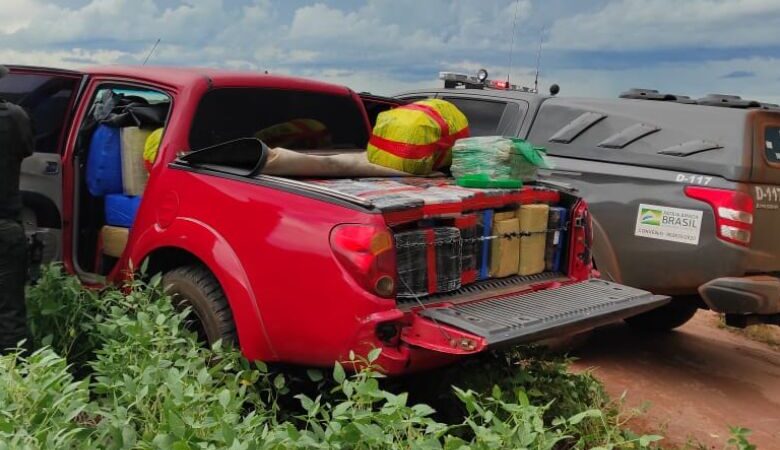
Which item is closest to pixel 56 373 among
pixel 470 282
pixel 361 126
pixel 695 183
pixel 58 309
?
pixel 58 309

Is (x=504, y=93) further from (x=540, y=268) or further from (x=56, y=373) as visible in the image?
(x=56, y=373)

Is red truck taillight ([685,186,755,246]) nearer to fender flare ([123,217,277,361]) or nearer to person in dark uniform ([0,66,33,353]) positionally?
fender flare ([123,217,277,361])

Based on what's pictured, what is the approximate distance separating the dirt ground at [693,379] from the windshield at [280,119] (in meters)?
2.38

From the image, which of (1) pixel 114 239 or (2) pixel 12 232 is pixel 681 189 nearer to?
(1) pixel 114 239

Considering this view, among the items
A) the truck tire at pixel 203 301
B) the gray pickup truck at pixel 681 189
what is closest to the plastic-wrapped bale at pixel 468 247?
the truck tire at pixel 203 301

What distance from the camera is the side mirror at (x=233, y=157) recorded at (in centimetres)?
349

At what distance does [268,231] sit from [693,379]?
3537 millimetres

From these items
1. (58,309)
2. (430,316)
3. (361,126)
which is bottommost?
(58,309)

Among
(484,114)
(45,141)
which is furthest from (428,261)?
(484,114)

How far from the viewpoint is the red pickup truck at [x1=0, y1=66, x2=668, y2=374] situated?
119 inches

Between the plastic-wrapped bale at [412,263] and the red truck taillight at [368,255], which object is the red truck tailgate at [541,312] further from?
the red truck taillight at [368,255]

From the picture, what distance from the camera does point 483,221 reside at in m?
3.66

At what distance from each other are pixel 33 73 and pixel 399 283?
Answer: 2793 mm

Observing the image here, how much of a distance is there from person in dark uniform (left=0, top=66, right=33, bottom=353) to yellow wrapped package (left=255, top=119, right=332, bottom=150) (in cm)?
130
